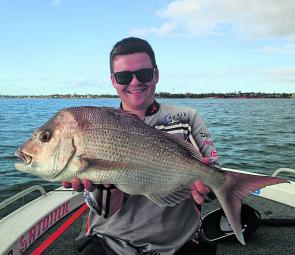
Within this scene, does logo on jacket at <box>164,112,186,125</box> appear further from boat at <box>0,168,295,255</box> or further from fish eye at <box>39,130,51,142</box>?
boat at <box>0,168,295,255</box>

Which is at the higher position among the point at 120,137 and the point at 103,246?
the point at 120,137

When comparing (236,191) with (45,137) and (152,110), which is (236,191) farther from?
(45,137)

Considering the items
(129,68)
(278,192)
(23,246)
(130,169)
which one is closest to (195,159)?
(130,169)

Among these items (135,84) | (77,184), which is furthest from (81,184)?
(135,84)

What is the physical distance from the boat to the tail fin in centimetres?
230

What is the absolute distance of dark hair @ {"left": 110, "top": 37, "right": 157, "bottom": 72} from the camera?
142 inches

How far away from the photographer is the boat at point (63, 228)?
502 cm

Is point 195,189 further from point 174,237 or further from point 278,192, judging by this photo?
point 278,192

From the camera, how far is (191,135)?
3.71 metres

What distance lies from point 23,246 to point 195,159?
2984 millimetres

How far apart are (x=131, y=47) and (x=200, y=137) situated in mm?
1061

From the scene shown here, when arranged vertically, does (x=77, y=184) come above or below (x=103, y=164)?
below

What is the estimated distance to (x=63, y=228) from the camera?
594 centimetres

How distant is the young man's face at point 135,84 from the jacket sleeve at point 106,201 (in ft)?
2.78
